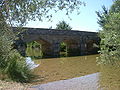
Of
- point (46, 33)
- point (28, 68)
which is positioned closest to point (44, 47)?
point (46, 33)

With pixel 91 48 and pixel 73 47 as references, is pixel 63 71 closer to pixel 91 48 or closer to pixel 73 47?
pixel 73 47

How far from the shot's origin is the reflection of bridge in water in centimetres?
2225

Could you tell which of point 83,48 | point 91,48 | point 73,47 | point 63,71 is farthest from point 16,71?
point 91,48

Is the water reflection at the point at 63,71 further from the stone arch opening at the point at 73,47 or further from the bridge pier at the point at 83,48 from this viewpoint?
the stone arch opening at the point at 73,47

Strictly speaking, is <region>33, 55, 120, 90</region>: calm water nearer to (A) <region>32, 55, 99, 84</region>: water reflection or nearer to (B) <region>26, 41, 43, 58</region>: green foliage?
(A) <region>32, 55, 99, 84</region>: water reflection

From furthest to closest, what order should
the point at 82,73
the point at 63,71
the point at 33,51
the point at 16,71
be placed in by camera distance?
the point at 33,51
the point at 63,71
the point at 82,73
the point at 16,71

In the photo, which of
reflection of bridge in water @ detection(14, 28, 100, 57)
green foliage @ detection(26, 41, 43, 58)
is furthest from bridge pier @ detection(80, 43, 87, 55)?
green foliage @ detection(26, 41, 43, 58)

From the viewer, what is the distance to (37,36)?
22.8 m

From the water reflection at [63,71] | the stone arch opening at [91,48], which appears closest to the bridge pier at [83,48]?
the stone arch opening at [91,48]

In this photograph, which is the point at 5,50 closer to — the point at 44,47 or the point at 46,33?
the point at 46,33

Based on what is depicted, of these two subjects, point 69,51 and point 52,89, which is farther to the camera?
point 69,51

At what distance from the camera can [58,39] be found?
83.4 feet

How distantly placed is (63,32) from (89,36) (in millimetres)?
5523

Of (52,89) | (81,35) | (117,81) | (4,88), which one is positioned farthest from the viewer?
(81,35)
